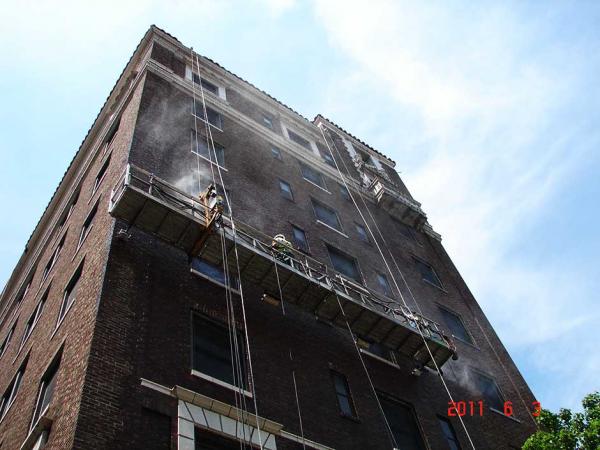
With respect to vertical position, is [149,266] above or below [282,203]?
below

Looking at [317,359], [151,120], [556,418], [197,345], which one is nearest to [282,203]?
[151,120]

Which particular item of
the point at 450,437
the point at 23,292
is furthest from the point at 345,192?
the point at 23,292

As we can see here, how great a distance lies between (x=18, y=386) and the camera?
15742mm

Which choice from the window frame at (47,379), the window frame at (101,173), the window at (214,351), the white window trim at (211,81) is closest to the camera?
the window frame at (47,379)

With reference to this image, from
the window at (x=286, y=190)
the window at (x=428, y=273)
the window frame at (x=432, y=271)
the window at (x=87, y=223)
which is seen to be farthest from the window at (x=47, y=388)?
the window at (x=428, y=273)

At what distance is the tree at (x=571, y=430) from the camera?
13308 mm

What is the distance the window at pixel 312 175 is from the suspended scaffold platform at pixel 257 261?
9482mm

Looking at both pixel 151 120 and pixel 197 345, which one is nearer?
pixel 197 345

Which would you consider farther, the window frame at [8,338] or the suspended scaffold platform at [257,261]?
the window frame at [8,338]

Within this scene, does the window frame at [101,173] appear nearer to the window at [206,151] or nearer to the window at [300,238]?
the window at [206,151]

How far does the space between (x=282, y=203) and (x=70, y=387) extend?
12747 millimetres

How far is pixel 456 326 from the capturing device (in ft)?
78.8

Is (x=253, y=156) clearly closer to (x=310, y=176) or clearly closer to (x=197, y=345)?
(x=310, y=176)
